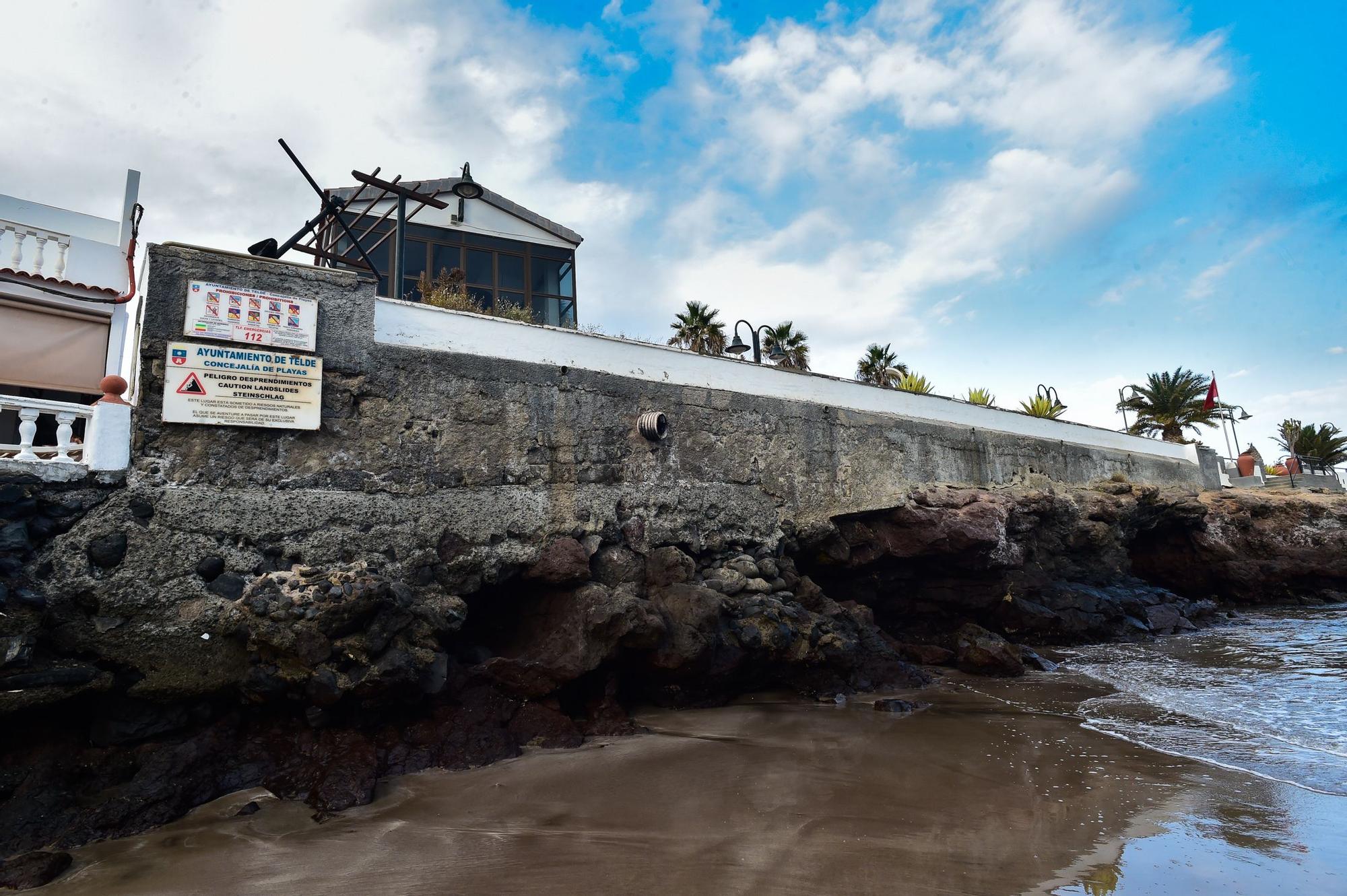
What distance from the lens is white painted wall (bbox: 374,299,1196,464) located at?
7395mm

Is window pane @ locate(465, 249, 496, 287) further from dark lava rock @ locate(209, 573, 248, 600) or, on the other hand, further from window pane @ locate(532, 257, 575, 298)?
dark lava rock @ locate(209, 573, 248, 600)

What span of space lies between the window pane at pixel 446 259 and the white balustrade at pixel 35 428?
8.97m

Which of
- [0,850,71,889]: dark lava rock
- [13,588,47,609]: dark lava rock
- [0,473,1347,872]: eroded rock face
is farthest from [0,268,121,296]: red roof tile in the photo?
[0,850,71,889]: dark lava rock

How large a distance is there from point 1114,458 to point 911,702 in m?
11.7

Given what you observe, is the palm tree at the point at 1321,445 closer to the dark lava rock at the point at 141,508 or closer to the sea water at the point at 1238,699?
the sea water at the point at 1238,699

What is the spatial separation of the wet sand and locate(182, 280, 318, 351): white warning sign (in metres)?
3.67

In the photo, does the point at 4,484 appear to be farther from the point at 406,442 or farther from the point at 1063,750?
the point at 1063,750

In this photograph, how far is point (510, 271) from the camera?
49.5ft

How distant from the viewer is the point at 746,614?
788 cm

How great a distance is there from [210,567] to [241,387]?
1.56m

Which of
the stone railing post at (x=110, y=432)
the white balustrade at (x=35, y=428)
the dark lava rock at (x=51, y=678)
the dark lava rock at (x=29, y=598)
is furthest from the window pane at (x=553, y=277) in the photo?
the dark lava rock at (x=51, y=678)

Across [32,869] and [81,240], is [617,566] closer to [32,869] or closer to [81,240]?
[32,869]

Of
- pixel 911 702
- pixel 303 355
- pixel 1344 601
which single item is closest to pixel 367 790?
pixel 303 355

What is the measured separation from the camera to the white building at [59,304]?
7.60m
